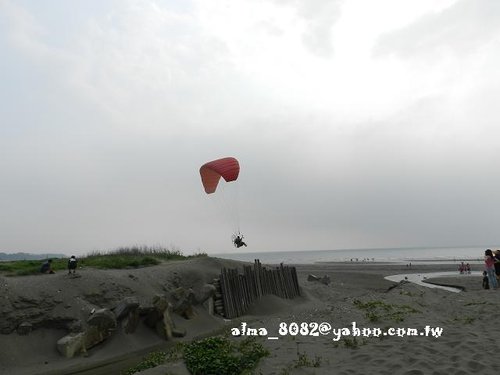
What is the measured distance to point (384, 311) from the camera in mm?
11078

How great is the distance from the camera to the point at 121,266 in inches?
667

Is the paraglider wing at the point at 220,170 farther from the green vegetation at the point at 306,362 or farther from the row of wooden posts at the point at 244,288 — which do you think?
the green vegetation at the point at 306,362

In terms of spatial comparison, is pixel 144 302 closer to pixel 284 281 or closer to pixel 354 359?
pixel 284 281

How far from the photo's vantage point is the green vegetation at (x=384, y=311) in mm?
9700

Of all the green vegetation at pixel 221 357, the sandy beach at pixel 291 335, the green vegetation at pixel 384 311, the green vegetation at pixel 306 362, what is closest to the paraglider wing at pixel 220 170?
the sandy beach at pixel 291 335

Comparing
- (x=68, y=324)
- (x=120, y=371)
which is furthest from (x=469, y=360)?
(x=68, y=324)

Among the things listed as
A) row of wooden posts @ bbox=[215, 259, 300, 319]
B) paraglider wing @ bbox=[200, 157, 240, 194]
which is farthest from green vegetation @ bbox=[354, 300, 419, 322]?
paraglider wing @ bbox=[200, 157, 240, 194]

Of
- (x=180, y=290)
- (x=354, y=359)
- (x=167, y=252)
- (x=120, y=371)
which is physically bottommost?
(x=120, y=371)

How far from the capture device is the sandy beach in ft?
20.8

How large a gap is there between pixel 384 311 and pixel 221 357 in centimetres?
624

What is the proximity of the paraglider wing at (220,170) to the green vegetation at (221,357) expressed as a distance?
330 inches

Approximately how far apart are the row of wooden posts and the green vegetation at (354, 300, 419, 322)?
12.2 feet

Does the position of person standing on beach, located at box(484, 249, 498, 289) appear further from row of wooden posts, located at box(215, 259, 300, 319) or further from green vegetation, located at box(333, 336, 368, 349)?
green vegetation, located at box(333, 336, 368, 349)

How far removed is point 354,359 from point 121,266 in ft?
42.2
